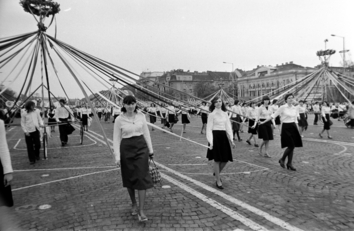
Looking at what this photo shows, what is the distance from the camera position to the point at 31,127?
28.2 ft

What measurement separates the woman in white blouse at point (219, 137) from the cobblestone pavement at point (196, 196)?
0.56 meters

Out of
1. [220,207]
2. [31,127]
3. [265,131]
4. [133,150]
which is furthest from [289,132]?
[31,127]

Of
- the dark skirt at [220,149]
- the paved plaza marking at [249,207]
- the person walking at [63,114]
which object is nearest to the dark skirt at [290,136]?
the dark skirt at [220,149]

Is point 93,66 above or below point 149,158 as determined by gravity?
above

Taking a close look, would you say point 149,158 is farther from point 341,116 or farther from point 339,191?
point 341,116

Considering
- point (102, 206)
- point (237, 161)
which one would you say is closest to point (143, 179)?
point (102, 206)

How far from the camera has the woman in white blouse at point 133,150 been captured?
158 inches

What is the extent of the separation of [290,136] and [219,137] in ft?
8.58

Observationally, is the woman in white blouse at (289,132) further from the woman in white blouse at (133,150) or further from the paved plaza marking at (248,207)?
the woman in white blouse at (133,150)

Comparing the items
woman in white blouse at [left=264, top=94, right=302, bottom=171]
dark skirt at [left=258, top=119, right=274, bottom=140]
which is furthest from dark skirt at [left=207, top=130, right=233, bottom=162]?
dark skirt at [left=258, top=119, right=274, bottom=140]

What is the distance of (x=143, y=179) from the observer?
13.1ft

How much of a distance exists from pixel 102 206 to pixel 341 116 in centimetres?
2557

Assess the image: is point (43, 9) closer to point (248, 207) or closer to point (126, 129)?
point (126, 129)

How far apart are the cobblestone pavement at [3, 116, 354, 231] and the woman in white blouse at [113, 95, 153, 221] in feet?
1.67
